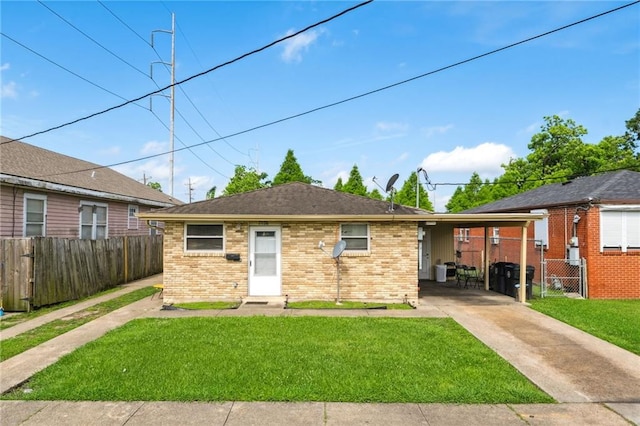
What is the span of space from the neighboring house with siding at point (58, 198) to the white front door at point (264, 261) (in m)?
4.54

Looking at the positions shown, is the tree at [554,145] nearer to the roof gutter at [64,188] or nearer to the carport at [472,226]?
the carport at [472,226]

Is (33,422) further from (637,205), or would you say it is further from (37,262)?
(637,205)

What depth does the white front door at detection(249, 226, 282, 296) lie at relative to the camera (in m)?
10.8

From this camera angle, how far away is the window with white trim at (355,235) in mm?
10789

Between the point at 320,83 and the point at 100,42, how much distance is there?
25.0 ft

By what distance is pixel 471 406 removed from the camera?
14.5 ft

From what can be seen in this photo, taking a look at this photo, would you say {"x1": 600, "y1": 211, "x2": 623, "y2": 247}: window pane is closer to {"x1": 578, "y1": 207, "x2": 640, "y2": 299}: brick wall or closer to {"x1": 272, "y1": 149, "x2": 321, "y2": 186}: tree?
{"x1": 578, "y1": 207, "x2": 640, "y2": 299}: brick wall

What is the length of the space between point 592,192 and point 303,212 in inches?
395

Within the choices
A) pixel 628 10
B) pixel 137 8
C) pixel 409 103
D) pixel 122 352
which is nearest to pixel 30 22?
pixel 137 8

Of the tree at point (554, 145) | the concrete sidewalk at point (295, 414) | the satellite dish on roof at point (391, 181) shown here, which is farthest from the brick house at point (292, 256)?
the tree at point (554, 145)

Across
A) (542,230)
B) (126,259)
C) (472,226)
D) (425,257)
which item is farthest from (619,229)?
(126,259)

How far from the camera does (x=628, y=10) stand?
6.73 m

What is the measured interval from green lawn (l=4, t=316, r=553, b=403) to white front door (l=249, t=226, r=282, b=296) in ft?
9.49

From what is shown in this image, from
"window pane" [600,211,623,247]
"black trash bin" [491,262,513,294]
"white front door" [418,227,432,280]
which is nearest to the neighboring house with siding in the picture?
"white front door" [418,227,432,280]
